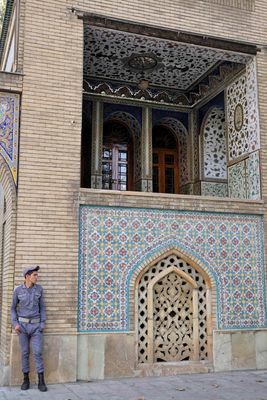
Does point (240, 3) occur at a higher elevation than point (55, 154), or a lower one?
higher

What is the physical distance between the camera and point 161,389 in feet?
21.4

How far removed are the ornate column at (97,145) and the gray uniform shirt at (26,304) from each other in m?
4.28

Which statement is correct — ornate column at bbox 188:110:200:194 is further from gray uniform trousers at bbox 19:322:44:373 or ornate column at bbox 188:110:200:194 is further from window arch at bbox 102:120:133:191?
gray uniform trousers at bbox 19:322:44:373

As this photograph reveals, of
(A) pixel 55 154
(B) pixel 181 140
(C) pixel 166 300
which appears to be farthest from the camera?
(B) pixel 181 140

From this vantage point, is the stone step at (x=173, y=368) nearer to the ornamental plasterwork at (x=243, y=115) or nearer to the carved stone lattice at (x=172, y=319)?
the carved stone lattice at (x=172, y=319)

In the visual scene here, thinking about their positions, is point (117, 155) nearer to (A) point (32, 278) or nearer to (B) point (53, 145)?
(B) point (53, 145)

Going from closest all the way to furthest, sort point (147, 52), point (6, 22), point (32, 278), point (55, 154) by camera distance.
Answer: point (32, 278) < point (55, 154) < point (147, 52) < point (6, 22)

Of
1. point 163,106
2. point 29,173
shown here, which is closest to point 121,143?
point 163,106

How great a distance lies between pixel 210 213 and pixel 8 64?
5.16 meters

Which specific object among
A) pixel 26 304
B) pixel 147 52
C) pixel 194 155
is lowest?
pixel 26 304

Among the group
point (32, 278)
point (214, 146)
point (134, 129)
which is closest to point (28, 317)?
point (32, 278)

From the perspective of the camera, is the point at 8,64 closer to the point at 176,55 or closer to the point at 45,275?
the point at 176,55

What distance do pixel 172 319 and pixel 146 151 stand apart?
432 centimetres

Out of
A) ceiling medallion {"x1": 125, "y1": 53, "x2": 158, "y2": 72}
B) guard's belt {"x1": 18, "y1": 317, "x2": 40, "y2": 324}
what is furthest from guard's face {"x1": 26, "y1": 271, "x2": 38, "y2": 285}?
ceiling medallion {"x1": 125, "y1": 53, "x2": 158, "y2": 72}
